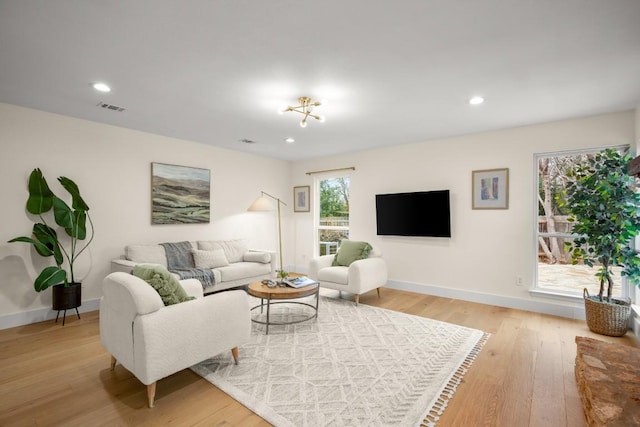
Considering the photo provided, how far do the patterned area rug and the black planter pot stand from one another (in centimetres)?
205

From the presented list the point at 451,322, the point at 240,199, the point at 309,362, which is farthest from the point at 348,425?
the point at 240,199

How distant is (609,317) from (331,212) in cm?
429

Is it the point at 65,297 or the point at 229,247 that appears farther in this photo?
the point at 229,247

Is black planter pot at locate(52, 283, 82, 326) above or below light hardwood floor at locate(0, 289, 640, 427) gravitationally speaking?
above

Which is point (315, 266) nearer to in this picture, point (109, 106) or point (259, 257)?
point (259, 257)

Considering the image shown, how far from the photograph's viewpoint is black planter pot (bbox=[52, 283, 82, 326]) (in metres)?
3.38

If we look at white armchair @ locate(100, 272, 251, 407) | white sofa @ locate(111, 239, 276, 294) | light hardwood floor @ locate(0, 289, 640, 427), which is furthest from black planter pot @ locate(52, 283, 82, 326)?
white armchair @ locate(100, 272, 251, 407)

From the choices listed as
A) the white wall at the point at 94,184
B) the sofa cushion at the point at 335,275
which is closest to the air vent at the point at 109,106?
the white wall at the point at 94,184

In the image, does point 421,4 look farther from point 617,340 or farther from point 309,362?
point 617,340

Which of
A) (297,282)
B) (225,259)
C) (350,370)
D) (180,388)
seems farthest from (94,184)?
(350,370)

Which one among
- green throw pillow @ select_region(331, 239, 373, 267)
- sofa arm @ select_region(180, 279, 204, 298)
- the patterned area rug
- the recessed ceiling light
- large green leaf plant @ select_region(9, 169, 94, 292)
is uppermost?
the recessed ceiling light

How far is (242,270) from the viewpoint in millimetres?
4625

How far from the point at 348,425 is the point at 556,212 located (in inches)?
150

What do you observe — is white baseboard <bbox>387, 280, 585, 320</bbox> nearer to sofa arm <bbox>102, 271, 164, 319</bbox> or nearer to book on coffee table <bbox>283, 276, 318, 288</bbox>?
book on coffee table <bbox>283, 276, 318, 288</bbox>
